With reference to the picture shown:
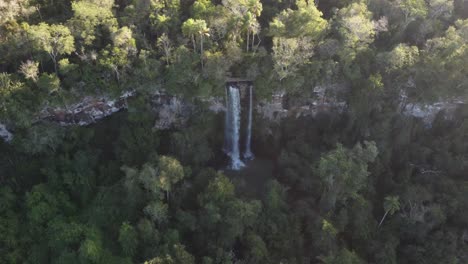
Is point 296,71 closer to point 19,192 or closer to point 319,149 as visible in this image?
point 319,149

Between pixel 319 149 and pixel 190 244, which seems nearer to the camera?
pixel 190 244

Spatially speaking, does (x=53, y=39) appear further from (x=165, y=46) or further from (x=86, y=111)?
(x=165, y=46)

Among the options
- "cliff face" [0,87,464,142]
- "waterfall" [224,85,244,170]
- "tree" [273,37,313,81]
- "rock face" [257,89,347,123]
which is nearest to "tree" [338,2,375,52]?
"tree" [273,37,313,81]

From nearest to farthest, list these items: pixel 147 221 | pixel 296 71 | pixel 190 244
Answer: pixel 147 221 < pixel 190 244 < pixel 296 71

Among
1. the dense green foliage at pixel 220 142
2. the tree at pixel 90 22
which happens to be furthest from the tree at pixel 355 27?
the tree at pixel 90 22

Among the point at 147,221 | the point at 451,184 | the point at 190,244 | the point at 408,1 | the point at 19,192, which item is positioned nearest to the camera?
the point at 147,221

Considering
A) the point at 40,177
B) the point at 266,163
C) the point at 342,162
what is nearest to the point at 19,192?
the point at 40,177

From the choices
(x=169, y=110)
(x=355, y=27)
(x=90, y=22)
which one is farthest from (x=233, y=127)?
(x=90, y=22)

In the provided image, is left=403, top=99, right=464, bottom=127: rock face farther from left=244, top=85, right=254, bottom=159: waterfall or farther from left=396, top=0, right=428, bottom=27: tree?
left=244, top=85, right=254, bottom=159: waterfall
